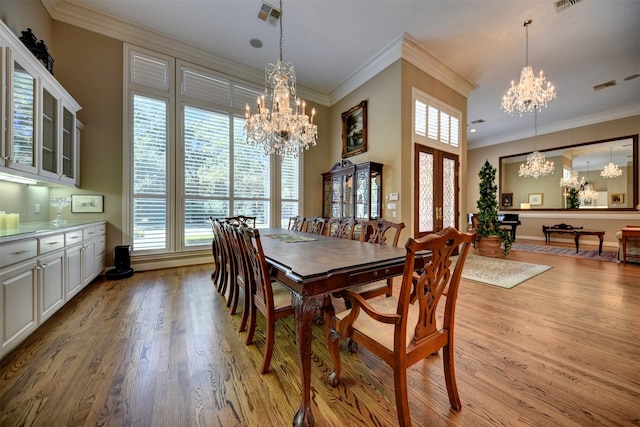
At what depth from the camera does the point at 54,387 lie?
1397 mm

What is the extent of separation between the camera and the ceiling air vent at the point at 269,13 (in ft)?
11.0

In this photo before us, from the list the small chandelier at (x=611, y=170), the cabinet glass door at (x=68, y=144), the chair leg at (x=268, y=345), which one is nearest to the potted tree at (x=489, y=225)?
the small chandelier at (x=611, y=170)

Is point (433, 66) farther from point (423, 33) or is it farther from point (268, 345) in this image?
point (268, 345)

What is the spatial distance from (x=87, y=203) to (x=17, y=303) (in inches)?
96.5

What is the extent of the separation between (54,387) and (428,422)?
2.18m

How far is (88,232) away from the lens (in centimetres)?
298

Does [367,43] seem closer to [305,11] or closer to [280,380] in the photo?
[305,11]

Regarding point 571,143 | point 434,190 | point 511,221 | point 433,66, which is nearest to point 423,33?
point 433,66

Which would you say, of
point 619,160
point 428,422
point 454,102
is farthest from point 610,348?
point 619,160

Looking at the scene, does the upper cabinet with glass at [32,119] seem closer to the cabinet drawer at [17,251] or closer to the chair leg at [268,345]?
the cabinet drawer at [17,251]

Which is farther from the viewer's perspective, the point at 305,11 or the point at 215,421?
the point at 305,11

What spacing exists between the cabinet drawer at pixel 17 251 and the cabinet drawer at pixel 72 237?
60 centimetres

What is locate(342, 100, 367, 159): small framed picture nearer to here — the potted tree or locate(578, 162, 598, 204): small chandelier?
the potted tree

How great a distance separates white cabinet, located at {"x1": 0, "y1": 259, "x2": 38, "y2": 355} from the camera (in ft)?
5.14
